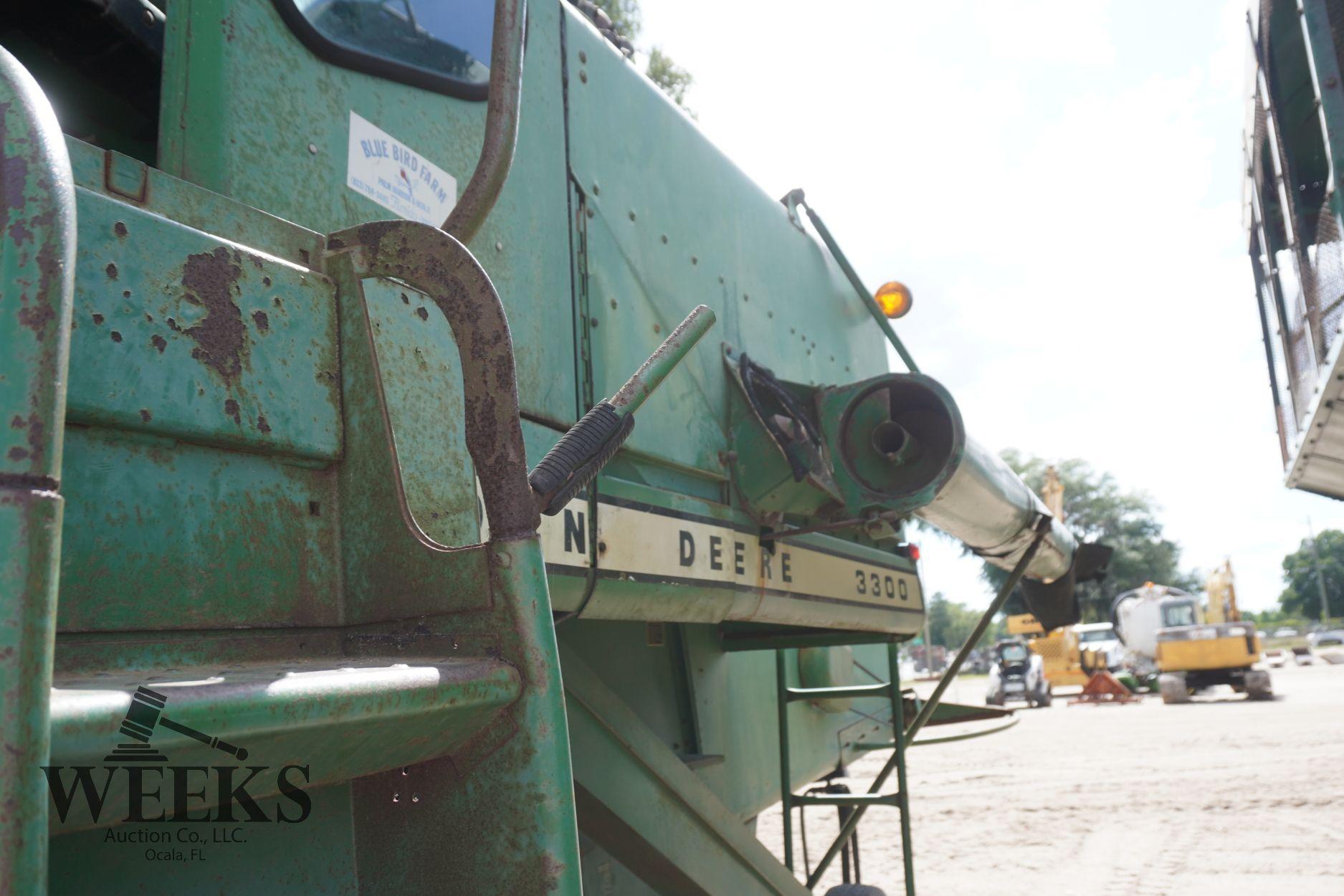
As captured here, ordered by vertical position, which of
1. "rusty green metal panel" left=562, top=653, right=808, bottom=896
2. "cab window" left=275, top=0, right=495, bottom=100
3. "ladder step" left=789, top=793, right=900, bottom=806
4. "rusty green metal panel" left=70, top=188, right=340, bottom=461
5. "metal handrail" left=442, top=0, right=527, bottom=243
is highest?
"cab window" left=275, top=0, right=495, bottom=100

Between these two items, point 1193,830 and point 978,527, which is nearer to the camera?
point 978,527

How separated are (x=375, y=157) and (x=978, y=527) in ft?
8.33

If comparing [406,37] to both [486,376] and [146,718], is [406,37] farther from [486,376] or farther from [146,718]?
[146,718]

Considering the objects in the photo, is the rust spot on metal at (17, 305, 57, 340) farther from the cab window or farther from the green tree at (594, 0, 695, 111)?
the green tree at (594, 0, 695, 111)

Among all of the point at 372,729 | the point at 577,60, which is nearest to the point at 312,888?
the point at 372,729

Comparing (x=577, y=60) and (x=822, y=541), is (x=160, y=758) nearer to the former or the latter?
(x=577, y=60)

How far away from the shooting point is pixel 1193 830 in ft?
24.5

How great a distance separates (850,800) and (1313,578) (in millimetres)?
100358

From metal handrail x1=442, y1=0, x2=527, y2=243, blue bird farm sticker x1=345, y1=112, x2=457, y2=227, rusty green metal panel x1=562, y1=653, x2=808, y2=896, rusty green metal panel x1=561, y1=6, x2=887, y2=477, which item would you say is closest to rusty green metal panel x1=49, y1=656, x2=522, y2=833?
metal handrail x1=442, y1=0, x2=527, y2=243

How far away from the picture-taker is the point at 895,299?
4203 millimetres

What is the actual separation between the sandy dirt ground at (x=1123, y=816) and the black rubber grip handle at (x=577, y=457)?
561cm

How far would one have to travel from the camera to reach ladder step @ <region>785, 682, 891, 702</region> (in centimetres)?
366

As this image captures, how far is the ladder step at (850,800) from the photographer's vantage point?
11.8 ft

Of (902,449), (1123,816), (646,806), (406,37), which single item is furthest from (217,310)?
(1123,816)
